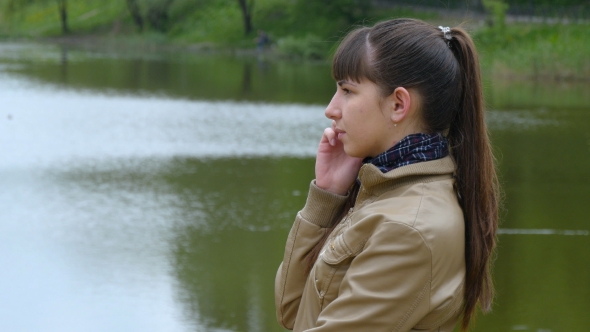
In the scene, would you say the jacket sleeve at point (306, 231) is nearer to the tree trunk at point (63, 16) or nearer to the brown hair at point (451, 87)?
the brown hair at point (451, 87)

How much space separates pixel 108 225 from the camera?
6.23 metres

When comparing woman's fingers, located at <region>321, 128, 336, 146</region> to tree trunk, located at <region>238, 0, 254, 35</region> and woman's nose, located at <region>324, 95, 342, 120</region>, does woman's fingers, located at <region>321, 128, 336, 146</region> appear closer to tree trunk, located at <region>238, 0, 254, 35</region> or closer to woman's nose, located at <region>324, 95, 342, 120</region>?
woman's nose, located at <region>324, 95, 342, 120</region>

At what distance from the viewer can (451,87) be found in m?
1.64

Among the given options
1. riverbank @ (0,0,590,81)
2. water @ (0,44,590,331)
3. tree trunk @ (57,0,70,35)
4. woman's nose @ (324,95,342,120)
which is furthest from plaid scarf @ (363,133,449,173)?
tree trunk @ (57,0,70,35)

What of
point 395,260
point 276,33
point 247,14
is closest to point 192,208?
point 395,260

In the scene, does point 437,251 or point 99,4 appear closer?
point 437,251

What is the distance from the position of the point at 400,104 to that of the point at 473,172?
0.21 m

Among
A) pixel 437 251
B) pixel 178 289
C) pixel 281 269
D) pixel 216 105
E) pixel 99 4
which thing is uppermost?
pixel 437 251

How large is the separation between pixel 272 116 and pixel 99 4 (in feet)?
111

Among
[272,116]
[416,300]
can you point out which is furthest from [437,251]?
[272,116]

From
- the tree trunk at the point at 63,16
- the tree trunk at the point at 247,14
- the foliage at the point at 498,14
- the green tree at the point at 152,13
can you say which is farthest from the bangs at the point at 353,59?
the tree trunk at the point at 63,16

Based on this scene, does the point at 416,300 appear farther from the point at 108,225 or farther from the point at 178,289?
the point at 108,225

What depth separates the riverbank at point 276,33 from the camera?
759 inches

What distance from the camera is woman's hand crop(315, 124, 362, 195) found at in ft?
5.94
